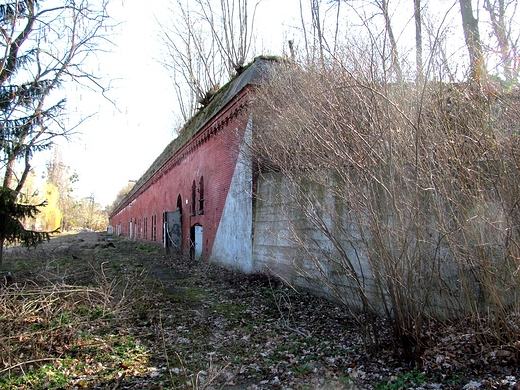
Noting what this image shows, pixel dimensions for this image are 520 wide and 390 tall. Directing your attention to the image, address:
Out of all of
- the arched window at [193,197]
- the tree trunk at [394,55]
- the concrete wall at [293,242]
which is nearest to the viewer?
the tree trunk at [394,55]

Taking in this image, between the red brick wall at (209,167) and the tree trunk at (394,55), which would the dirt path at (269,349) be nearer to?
the tree trunk at (394,55)

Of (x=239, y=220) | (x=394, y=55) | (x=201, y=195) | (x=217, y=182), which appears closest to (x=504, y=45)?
(x=394, y=55)

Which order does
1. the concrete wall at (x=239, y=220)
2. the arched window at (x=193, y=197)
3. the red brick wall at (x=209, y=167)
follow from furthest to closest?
the arched window at (x=193, y=197), the red brick wall at (x=209, y=167), the concrete wall at (x=239, y=220)

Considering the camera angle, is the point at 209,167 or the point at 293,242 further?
the point at 209,167

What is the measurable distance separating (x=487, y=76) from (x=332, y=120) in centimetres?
173

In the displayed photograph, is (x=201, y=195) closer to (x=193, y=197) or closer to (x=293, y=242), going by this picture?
(x=193, y=197)

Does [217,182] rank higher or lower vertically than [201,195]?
higher

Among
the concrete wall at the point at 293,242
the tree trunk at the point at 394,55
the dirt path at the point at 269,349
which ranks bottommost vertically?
the dirt path at the point at 269,349

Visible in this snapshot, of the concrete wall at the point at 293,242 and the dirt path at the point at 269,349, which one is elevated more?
the concrete wall at the point at 293,242

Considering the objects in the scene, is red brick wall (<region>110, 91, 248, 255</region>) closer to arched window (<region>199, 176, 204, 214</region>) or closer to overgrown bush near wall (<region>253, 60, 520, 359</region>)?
arched window (<region>199, 176, 204, 214</region>)

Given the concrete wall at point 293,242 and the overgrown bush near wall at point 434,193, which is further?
the concrete wall at point 293,242

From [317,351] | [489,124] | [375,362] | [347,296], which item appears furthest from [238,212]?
[489,124]

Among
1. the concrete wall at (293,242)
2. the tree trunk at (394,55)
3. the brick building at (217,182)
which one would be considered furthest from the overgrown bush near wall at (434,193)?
the brick building at (217,182)

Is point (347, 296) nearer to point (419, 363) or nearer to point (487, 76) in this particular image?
point (419, 363)
